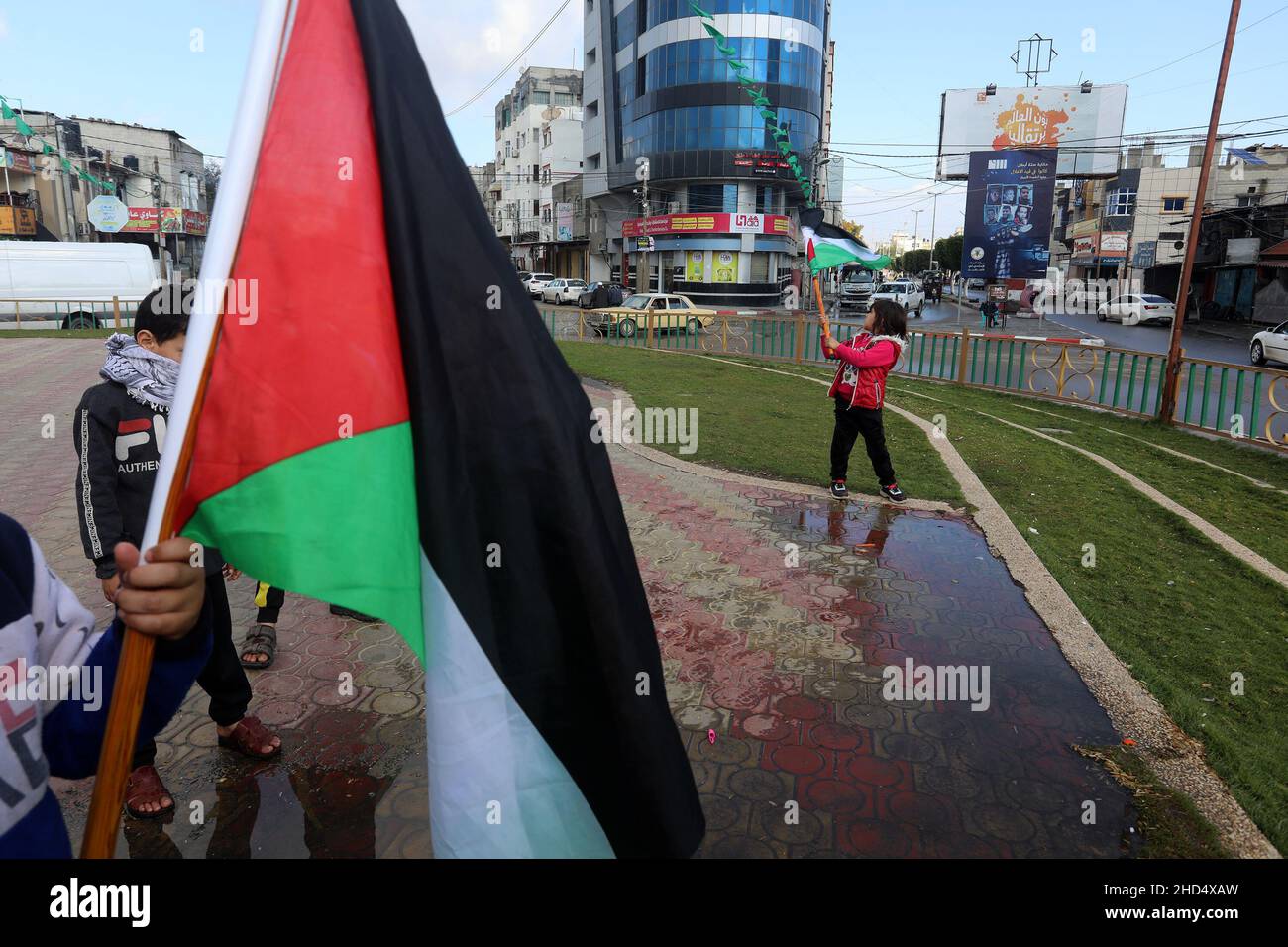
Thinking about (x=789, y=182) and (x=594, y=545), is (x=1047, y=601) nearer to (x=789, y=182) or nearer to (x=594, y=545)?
(x=594, y=545)

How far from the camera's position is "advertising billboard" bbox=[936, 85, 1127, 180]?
45500mm

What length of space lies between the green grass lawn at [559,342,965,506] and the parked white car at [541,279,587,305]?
26.8 m

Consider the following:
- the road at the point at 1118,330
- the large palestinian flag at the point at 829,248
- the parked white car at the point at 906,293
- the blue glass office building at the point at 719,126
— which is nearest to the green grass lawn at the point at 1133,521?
the large palestinian flag at the point at 829,248

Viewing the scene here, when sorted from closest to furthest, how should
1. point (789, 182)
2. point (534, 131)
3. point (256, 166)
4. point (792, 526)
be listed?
point (256, 166)
point (792, 526)
point (789, 182)
point (534, 131)

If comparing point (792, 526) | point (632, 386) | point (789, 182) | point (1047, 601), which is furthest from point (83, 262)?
point (789, 182)

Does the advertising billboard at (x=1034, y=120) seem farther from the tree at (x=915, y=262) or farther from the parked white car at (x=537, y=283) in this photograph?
the tree at (x=915, y=262)

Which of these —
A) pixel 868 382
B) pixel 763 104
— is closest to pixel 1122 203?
pixel 763 104

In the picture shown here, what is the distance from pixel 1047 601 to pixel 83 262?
1190 inches

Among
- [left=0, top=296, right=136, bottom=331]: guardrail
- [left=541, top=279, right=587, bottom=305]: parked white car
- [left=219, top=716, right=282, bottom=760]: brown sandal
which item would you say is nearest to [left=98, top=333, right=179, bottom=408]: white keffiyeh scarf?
[left=219, top=716, right=282, bottom=760]: brown sandal

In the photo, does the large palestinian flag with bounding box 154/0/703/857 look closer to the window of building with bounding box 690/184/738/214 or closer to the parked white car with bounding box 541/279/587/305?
the parked white car with bounding box 541/279/587/305

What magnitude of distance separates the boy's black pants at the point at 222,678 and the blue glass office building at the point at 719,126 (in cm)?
4693

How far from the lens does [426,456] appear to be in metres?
1.54
